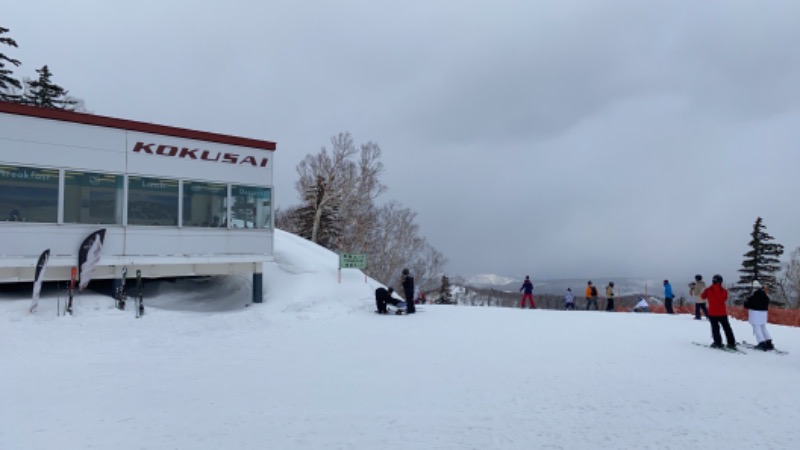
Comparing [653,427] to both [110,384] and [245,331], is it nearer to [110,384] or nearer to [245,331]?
[110,384]

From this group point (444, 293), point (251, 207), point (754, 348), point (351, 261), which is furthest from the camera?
point (444, 293)

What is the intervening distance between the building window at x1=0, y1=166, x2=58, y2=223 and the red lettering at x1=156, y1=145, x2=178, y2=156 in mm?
2734

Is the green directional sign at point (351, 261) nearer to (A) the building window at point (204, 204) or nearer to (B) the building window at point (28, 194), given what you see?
(A) the building window at point (204, 204)

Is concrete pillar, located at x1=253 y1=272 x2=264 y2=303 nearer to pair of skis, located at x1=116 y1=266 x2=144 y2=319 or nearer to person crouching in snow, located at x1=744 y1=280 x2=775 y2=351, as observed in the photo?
pair of skis, located at x1=116 y1=266 x2=144 y2=319

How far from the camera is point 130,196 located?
1539cm

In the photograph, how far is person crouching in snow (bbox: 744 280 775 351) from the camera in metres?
12.1

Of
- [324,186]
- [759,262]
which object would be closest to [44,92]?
[324,186]

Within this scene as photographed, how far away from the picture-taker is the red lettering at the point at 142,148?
15.6 m

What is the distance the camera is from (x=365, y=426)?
616 centimetres

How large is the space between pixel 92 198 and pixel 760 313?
55.5ft

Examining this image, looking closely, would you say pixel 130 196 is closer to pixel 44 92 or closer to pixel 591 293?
pixel 591 293

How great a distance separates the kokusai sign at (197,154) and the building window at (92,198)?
114cm

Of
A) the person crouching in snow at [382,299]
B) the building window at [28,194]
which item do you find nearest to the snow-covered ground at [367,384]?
the person crouching in snow at [382,299]

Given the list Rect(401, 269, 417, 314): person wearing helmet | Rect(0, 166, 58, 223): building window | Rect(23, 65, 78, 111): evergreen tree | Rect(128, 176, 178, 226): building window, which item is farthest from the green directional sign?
Rect(23, 65, 78, 111): evergreen tree
